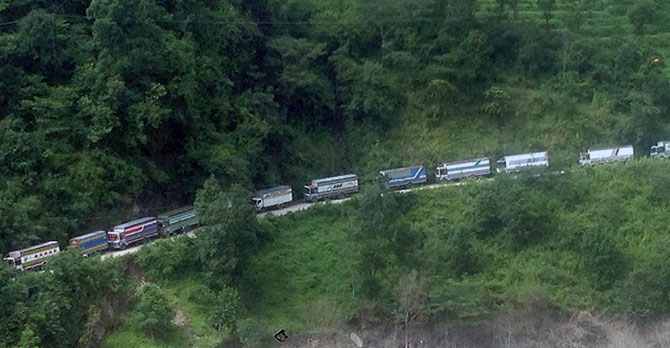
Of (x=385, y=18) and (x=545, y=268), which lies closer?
(x=545, y=268)

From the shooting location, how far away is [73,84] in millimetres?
34375

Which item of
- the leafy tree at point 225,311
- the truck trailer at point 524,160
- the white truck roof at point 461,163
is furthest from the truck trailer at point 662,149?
the leafy tree at point 225,311

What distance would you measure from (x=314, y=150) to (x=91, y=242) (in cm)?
1212

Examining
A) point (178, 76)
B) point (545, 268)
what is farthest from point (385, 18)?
point (545, 268)

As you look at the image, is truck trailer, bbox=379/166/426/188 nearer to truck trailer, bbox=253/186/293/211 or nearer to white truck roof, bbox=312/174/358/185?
white truck roof, bbox=312/174/358/185

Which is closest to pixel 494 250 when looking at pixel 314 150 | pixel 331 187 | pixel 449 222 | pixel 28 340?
pixel 449 222

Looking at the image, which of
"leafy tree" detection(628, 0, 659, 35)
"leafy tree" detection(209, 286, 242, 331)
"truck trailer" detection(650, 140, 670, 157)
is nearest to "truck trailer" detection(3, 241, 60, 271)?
"leafy tree" detection(209, 286, 242, 331)

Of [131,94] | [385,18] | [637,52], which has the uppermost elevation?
[385,18]

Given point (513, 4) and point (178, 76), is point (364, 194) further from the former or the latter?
point (513, 4)

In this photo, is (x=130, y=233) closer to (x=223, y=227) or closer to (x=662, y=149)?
(x=223, y=227)

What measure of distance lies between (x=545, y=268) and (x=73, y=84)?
19.7 metres

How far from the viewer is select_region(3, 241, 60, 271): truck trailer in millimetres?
29094

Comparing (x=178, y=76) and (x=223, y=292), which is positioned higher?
(x=178, y=76)

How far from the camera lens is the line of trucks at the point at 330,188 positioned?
31.9 m
